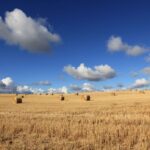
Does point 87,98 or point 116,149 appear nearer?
point 116,149

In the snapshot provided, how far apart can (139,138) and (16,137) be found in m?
5.06

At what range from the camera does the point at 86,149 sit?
A: 39.7 feet

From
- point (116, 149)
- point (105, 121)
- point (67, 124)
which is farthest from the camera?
point (105, 121)

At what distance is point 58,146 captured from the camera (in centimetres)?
1259

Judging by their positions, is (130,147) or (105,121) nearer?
(130,147)

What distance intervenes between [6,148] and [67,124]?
5.26m

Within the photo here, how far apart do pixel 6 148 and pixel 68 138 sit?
2953 mm

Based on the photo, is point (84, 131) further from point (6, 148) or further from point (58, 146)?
point (6, 148)

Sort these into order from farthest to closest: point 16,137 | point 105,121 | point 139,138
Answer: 1. point 105,121
2. point 16,137
3. point 139,138

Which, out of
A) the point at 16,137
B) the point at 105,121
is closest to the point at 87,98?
the point at 105,121

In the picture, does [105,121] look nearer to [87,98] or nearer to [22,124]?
[22,124]

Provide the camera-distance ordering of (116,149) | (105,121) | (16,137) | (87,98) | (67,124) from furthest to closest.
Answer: (87,98), (105,121), (67,124), (16,137), (116,149)

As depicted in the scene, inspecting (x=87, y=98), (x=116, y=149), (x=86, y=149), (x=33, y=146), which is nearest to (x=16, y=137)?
(x=33, y=146)

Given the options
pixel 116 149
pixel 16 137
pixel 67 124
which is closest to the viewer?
pixel 116 149
